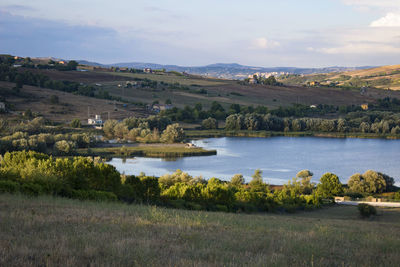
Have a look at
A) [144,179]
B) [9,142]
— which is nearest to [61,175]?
[144,179]

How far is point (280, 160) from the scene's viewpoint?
53.2 meters

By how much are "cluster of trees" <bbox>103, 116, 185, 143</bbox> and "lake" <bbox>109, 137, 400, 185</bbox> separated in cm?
359

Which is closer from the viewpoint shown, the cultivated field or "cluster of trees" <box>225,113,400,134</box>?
the cultivated field

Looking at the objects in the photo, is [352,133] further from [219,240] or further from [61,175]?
[219,240]

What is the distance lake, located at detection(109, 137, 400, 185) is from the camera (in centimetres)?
4534

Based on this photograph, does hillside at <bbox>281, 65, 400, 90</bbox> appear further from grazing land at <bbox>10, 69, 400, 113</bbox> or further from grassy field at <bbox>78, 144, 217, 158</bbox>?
grassy field at <bbox>78, 144, 217, 158</bbox>

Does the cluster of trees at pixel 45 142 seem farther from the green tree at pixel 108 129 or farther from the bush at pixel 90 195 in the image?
the bush at pixel 90 195

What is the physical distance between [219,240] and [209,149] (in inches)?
2067

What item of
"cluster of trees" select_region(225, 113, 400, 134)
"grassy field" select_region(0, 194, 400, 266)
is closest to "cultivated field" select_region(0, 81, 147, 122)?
"cluster of trees" select_region(225, 113, 400, 134)


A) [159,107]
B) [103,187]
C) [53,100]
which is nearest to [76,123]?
[53,100]

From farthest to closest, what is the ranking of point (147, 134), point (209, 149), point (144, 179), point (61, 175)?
point (147, 134) < point (209, 149) < point (144, 179) < point (61, 175)

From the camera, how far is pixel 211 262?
528 centimetres

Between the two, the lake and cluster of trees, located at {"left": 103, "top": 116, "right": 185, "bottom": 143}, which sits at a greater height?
cluster of trees, located at {"left": 103, "top": 116, "right": 185, "bottom": 143}

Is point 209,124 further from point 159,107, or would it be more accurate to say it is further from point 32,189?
point 32,189
